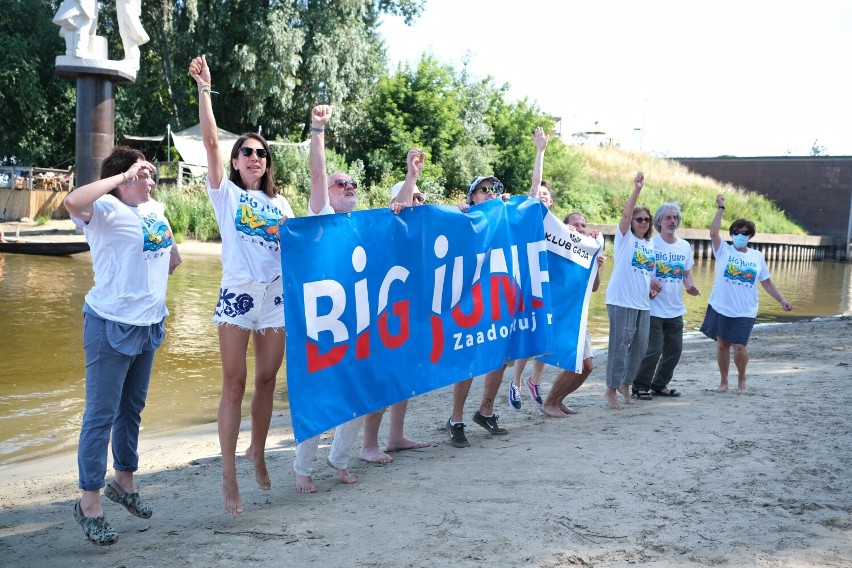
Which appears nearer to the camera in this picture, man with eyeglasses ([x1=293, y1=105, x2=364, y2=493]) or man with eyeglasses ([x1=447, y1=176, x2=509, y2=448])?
man with eyeglasses ([x1=293, y1=105, x2=364, y2=493])

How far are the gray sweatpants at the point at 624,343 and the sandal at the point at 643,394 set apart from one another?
45 centimetres

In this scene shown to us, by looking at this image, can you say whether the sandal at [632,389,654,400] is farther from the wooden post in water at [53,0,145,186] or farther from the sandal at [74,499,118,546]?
the wooden post in water at [53,0,145,186]

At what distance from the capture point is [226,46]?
36.8 meters

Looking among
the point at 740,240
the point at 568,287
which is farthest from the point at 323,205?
the point at 740,240

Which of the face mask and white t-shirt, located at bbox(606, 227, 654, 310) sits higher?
the face mask

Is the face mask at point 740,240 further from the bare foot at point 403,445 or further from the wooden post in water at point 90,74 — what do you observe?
the wooden post in water at point 90,74

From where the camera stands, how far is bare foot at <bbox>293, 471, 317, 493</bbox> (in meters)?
4.99

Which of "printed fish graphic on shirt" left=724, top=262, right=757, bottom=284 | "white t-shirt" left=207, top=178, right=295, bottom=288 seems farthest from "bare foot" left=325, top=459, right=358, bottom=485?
"printed fish graphic on shirt" left=724, top=262, right=757, bottom=284

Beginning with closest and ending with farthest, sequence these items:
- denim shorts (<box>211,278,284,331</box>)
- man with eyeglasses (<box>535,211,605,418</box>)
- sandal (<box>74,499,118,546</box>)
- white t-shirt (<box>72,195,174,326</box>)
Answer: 1. sandal (<box>74,499,118,546</box>)
2. white t-shirt (<box>72,195,174,326</box>)
3. denim shorts (<box>211,278,284,331</box>)
4. man with eyeglasses (<box>535,211,605,418</box>)

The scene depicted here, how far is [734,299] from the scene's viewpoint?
28.2 feet

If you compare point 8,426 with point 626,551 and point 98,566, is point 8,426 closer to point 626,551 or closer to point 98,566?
point 98,566

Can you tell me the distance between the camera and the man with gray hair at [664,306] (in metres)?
8.08

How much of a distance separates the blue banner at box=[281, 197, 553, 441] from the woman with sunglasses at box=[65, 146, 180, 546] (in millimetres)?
726

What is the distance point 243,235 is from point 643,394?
4886 millimetres
